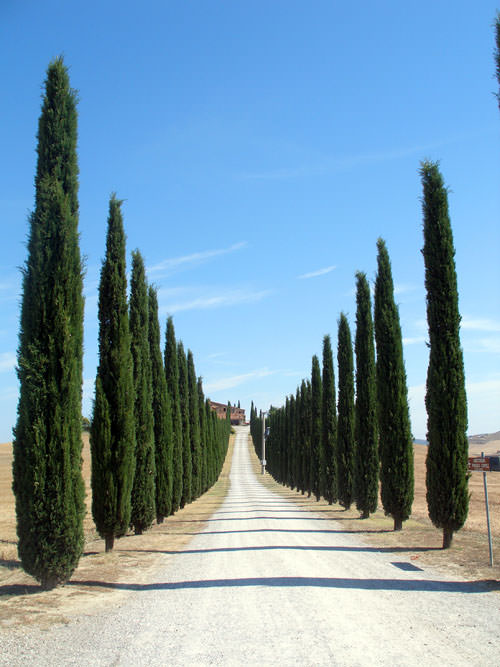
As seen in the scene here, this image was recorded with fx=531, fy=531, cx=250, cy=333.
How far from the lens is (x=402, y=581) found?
827 centimetres

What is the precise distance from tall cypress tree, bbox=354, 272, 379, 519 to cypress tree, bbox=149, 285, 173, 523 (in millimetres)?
6882

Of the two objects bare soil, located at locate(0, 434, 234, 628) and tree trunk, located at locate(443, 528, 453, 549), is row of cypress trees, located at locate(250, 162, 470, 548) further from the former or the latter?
bare soil, located at locate(0, 434, 234, 628)

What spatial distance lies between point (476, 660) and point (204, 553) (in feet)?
25.8

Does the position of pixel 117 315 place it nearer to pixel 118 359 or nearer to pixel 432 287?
pixel 118 359

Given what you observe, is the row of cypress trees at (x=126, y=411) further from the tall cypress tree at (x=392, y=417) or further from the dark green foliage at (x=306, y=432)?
the dark green foliage at (x=306, y=432)

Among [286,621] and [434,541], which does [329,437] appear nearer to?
[434,541]

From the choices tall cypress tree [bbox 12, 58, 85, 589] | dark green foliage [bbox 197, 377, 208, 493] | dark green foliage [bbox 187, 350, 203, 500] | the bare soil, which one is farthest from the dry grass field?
dark green foliage [bbox 197, 377, 208, 493]

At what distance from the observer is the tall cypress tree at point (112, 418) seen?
1191 cm

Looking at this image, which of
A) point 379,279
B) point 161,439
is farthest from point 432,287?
point 161,439

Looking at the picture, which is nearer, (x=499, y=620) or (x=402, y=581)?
(x=499, y=620)

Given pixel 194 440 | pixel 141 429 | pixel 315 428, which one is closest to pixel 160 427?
pixel 141 429

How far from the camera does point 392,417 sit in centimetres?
1608

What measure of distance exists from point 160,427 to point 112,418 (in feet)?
20.6

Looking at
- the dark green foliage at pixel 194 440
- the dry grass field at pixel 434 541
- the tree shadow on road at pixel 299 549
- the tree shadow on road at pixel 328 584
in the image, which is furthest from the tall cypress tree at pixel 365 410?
the dark green foliage at pixel 194 440
